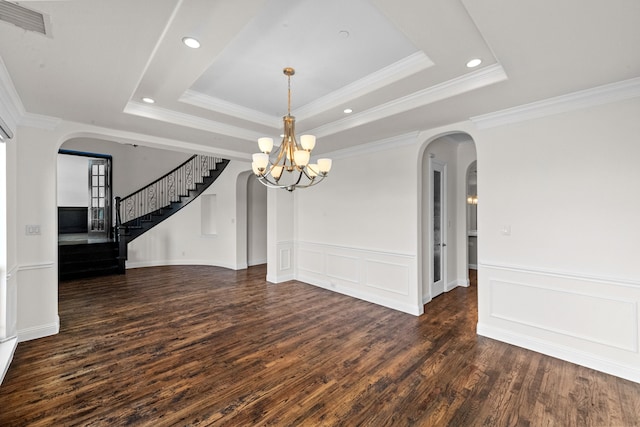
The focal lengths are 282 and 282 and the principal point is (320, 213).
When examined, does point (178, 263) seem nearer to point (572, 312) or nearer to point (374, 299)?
point (374, 299)

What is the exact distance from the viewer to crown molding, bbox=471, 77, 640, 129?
2631mm

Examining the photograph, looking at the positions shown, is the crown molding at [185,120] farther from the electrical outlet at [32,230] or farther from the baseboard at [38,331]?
the baseboard at [38,331]

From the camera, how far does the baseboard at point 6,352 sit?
2.59 metres

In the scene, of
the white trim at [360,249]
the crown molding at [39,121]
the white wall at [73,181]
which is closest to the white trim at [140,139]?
the crown molding at [39,121]

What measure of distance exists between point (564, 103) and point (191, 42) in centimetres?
362

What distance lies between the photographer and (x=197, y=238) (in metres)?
8.19

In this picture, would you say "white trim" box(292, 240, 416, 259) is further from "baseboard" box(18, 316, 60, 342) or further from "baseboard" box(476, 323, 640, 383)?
"baseboard" box(18, 316, 60, 342)

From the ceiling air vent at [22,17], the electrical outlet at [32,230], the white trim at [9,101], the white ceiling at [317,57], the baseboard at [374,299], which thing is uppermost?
the white ceiling at [317,57]

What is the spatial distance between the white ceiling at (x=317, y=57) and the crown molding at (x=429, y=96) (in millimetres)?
11

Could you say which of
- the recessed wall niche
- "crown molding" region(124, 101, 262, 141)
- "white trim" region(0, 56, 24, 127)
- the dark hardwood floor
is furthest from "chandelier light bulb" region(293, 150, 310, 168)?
the recessed wall niche

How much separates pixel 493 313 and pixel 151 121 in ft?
16.2

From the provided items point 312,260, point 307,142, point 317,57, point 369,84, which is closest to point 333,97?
point 369,84

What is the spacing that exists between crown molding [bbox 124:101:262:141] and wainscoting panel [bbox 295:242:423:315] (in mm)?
2629

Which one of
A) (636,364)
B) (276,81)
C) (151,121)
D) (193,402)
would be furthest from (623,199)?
(151,121)
